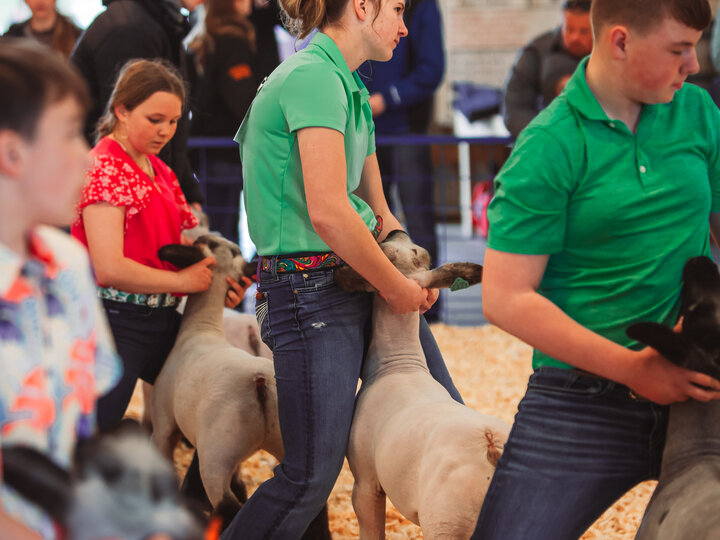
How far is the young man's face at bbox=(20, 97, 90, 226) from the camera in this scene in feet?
3.02

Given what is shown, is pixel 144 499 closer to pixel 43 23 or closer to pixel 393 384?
pixel 393 384

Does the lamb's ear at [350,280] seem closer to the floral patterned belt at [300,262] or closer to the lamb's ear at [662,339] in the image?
the floral patterned belt at [300,262]

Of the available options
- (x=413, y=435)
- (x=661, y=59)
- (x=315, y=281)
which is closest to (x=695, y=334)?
(x=661, y=59)

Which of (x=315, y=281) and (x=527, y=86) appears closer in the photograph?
(x=315, y=281)

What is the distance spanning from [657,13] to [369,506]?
1277 mm

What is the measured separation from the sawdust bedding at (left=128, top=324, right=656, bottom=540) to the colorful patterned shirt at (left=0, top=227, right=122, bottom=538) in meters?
1.77

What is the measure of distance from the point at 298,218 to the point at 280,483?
1.97 ft

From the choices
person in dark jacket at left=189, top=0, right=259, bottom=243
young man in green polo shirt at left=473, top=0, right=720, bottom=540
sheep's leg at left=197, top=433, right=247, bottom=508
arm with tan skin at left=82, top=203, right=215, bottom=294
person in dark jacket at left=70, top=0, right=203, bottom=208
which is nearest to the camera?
young man in green polo shirt at left=473, top=0, right=720, bottom=540

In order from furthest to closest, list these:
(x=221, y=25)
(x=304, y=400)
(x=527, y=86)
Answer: (x=527, y=86), (x=221, y=25), (x=304, y=400)

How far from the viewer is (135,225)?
253 cm

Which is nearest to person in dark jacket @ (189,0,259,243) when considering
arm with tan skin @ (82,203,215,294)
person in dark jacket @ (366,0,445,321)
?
person in dark jacket @ (366,0,445,321)

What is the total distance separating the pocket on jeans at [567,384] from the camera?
59.9 inches

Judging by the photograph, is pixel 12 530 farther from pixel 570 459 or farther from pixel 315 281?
pixel 315 281

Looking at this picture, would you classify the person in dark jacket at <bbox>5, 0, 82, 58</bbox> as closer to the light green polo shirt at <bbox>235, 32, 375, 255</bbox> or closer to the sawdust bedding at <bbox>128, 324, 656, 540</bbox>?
the sawdust bedding at <bbox>128, 324, 656, 540</bbox>
